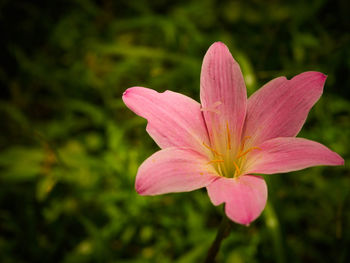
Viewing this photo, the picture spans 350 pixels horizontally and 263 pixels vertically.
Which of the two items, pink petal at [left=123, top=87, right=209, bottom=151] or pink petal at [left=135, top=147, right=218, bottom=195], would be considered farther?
pink petal at [left=123, top=87, right=209, bottom=151]

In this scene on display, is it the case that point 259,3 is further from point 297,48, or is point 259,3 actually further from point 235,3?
point 297,48

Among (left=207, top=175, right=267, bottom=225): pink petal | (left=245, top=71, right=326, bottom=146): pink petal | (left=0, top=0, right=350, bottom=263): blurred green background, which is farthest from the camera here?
(left=0, top=0, right=350, bottom=263): blurred green background

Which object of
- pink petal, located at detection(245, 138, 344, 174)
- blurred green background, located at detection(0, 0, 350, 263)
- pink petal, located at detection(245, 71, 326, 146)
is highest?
pink petal, located at detection(245, 71, 326, 146)

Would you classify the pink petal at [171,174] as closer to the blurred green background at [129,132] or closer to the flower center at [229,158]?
the flower center at [229,158]

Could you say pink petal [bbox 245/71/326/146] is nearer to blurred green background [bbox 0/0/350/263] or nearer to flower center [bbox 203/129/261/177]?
flower center [bbox 203/129/261/177]

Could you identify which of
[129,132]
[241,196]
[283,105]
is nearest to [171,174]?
[241,196]

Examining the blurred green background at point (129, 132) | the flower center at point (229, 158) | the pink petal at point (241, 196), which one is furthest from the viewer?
the blurred green background at point (129, 132)

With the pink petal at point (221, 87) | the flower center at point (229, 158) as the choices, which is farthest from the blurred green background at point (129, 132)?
the pink petal at point (221, 87)

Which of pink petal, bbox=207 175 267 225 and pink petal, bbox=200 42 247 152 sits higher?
pink petal, bbox=200 42 247 152

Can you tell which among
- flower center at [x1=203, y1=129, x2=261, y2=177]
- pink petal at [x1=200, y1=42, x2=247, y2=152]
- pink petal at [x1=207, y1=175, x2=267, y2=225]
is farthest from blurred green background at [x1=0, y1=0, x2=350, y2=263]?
pink petal at [x1=207, y1=175, x2=267, y2=225]
